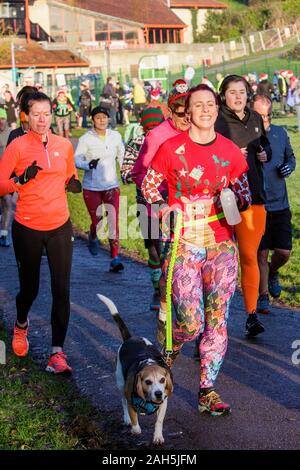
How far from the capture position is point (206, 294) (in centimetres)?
598

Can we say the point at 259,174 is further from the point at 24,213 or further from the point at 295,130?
the point at 295,130

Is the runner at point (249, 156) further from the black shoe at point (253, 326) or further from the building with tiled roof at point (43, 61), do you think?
the building with tiled roof at point (43, 61)

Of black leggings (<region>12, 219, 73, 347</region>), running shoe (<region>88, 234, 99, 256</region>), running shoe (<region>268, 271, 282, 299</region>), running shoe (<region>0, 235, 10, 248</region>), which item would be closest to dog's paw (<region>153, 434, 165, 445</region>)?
black leggings (<region>12, 219, 73, 347</region>)

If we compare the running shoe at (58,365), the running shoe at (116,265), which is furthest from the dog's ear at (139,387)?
the running shoe at (116,265)

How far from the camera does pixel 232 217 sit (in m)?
5.74

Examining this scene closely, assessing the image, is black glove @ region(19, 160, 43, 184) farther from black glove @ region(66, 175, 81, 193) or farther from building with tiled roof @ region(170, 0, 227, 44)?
building with tiled roof @ region(170, 0, 227, 44)

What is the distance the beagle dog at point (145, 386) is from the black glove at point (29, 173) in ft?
5.25

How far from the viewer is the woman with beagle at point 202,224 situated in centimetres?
580

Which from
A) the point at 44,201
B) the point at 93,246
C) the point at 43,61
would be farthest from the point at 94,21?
the point at 44,201

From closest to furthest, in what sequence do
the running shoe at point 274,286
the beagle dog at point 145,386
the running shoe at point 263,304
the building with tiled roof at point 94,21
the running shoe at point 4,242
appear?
the beagle dog at point 145,386, the running shoe at point 263,304, the running shoe at point 274,286, the running shoe at point 4,242, the building with tiled roof at point 94,21

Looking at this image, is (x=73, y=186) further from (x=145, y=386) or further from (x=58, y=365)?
(x=145, y=386)

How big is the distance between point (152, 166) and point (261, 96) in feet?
8.76

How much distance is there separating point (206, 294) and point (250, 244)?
77.9 inches
